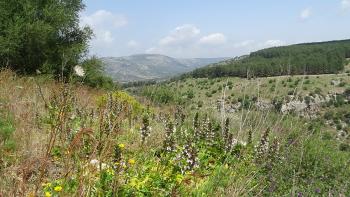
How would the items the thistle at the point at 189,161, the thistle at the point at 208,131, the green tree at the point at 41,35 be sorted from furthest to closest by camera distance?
1. the green tree at the point at 41,35
2. the thistle at the point at 208,131
3. the thistle at the point at 189,161

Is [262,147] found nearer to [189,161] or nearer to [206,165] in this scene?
[206,165]

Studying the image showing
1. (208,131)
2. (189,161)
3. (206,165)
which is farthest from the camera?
(208,131)

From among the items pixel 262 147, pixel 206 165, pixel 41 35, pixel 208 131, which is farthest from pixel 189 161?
pixel 41 35

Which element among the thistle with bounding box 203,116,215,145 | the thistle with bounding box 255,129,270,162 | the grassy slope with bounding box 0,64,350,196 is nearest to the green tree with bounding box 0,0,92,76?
the grassy slope with bounding box 0,64,350,196

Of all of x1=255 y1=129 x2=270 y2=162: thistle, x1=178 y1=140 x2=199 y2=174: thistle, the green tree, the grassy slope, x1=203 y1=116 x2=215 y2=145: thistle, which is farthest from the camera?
the green tree

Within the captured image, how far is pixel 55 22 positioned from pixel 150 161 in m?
26.5

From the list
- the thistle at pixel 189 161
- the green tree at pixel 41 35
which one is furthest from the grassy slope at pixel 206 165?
the green tree at pixel 41 35

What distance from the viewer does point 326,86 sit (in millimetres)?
143375

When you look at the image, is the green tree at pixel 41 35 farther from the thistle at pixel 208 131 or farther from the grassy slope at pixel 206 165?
the thistle at pixel 208 131

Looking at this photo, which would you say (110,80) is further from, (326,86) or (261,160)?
(326,86)

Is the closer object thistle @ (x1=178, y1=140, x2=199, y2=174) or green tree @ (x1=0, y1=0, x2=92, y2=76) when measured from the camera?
thistle @ (x1=178, y1=140, x2=199, y2=174)

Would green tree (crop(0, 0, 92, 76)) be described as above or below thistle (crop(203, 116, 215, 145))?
above

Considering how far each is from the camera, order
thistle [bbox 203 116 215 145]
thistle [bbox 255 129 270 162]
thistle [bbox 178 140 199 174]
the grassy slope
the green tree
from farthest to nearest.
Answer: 1. the green tree
2. thistle [bbox 203 116 215 145]
3. thistle [bbox 255 129 270 162]
4. thistle [bbox 178 140 199 174]
5. the grassy slope

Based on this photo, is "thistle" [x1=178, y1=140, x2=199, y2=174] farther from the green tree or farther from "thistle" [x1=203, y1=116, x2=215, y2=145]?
the green tree
